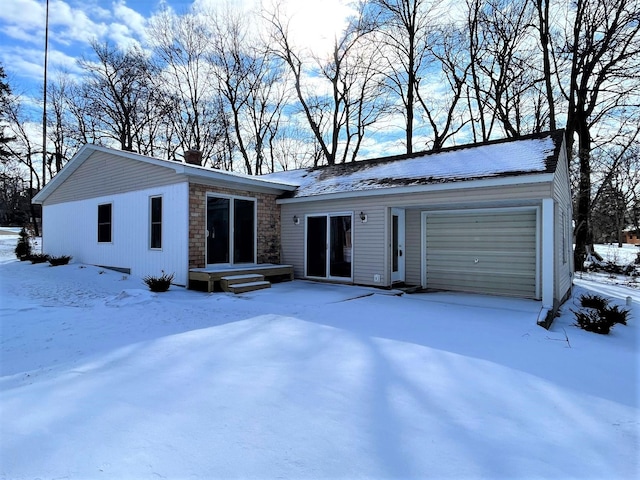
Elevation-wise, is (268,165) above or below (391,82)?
below

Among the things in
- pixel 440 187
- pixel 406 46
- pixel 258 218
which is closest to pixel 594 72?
pixel 406 46

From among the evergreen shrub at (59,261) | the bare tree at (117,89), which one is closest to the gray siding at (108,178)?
the evergreen shrub at (59,261)

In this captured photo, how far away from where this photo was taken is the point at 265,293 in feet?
25.7

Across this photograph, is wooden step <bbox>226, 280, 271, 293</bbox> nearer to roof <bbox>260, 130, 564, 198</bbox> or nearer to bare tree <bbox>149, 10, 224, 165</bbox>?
roof <bbox>260, 130, 564, 198</bbox>

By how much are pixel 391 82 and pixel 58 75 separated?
20523 millimetres

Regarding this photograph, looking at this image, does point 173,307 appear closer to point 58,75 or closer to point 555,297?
point 555,297

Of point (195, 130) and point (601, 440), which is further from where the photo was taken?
point (195, 130)

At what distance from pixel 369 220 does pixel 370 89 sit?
47.0 ft

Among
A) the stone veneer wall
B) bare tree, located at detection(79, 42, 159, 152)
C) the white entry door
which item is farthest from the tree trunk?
bare tree, located at detection(79, 42, 159, 152)

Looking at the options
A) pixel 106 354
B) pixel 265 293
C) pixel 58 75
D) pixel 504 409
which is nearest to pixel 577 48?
pixel 265 293

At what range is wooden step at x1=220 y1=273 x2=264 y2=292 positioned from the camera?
7930 millimetres

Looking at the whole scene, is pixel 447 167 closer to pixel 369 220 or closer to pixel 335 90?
pixel 369 220

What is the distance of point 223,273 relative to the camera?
8.09 m

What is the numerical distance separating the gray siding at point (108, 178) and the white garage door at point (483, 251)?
6166 mm
